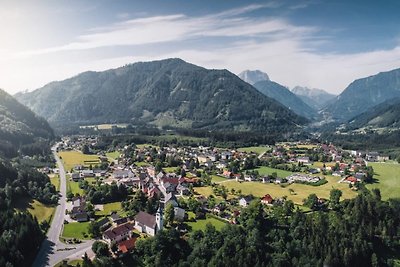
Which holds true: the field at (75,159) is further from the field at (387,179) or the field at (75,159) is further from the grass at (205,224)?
the field at (387,179)

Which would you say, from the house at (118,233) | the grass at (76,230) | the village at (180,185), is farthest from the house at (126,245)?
the grass at (76,230)

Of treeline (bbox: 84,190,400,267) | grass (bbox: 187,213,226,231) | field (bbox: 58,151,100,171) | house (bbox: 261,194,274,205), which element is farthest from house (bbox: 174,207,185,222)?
field (bbox: 58,151,100,171)

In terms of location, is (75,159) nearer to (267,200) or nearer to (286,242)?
(267,200)

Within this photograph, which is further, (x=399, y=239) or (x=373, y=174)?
(x=373, y=174)

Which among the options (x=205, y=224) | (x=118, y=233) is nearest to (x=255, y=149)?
(x=205, y=224)

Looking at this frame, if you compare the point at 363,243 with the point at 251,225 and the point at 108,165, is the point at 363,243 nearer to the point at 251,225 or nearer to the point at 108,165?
the point at 251,225

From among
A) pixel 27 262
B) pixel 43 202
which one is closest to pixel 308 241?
pixel 27 262
